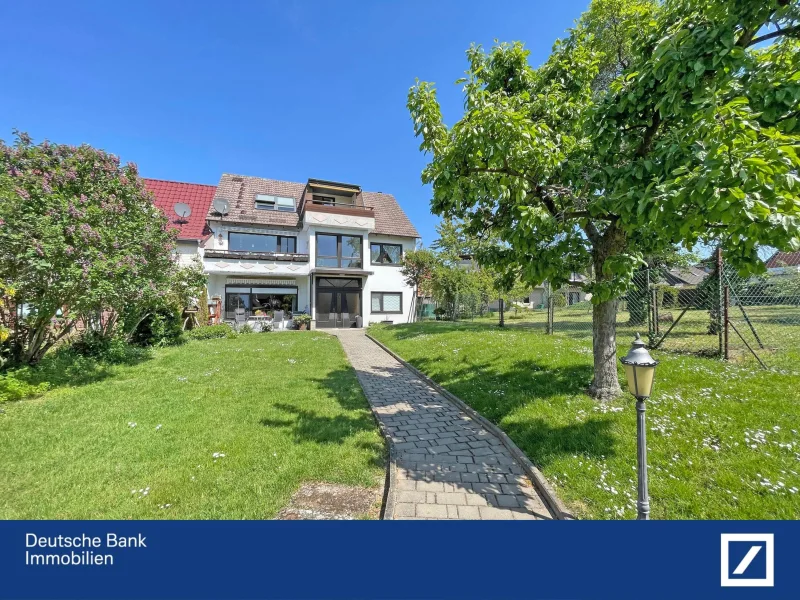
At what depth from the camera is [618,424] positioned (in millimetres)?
4414

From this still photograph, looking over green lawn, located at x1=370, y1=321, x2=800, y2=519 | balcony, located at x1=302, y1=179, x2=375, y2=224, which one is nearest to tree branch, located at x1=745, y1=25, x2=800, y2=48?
green lawn, located at x1=370, y1=321, x2=800, y2=519

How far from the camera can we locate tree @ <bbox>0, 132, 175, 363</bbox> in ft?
20.2

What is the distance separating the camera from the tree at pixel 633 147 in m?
2.44

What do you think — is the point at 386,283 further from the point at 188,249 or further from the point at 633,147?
the point at 633,147

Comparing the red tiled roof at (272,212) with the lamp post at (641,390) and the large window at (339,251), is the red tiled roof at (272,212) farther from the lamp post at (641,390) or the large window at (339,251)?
the lamp post at (641,390)

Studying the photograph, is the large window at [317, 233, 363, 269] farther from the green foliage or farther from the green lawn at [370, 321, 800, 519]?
the green foliage

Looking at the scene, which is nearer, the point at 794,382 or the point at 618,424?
the point at 618,424

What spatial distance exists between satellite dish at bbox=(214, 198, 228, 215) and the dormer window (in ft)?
8.54

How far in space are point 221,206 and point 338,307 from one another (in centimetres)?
945
